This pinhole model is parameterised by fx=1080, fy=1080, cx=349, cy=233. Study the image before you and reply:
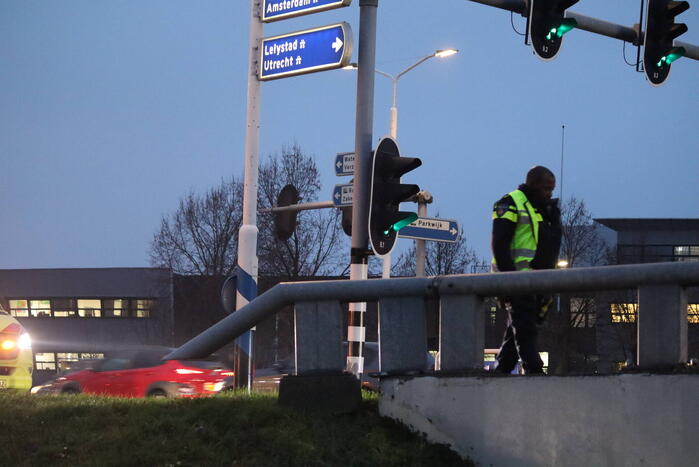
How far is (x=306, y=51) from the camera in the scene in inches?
521

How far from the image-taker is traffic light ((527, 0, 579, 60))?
13055 mm

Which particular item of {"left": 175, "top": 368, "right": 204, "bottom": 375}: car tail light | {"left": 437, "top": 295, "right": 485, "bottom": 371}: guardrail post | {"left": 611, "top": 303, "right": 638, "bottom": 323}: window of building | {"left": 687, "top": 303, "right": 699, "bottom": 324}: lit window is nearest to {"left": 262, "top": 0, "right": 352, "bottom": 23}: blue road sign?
{"left": 611, "top": 303, "right": 638, "bottom": 323}: window of building

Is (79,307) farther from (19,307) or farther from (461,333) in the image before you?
(461,333)

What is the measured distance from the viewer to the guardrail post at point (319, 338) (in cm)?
733

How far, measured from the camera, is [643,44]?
1491 cm

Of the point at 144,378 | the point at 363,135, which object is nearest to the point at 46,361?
the point at 144,378

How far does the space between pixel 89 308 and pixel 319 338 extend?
230 feet

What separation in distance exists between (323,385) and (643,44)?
9545mm

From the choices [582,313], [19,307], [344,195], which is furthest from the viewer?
[19,307]

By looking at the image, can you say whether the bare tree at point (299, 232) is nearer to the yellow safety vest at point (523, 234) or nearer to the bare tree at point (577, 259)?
the bare tree at point (577, 259)

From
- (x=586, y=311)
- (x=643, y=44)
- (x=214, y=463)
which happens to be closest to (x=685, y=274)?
(x=214, y=463)

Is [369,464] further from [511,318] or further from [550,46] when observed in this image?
[550,46]

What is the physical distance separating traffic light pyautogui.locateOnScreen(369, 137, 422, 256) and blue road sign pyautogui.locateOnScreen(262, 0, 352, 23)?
226cm

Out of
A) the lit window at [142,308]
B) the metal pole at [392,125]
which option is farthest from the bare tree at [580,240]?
the lit window at [142,308]
